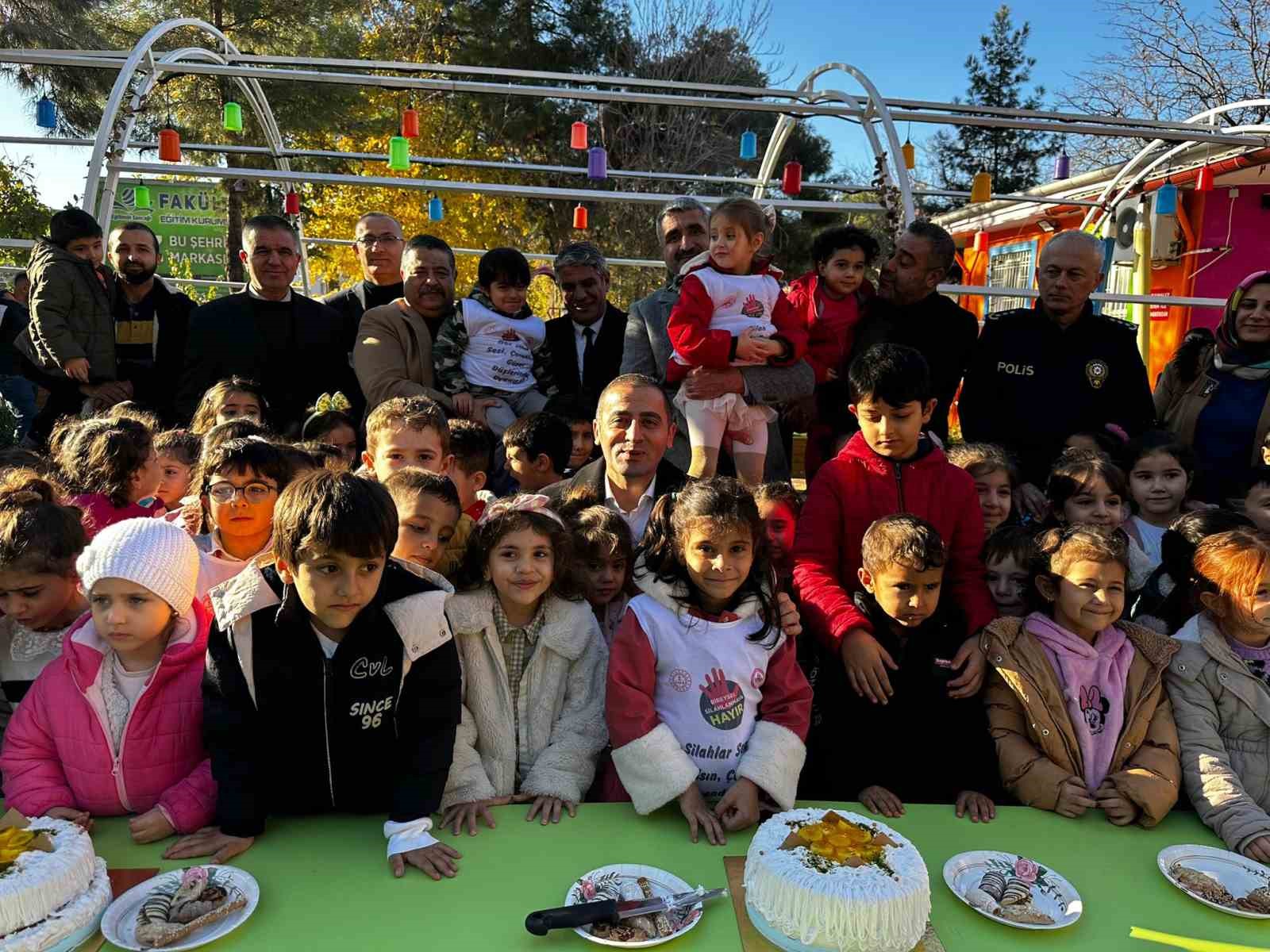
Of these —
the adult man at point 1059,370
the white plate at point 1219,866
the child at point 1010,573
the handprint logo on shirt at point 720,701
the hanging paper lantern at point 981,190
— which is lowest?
the white plate at point 1219,866

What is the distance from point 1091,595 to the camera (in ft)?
7.34

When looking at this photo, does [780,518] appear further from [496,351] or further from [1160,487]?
[496,351]

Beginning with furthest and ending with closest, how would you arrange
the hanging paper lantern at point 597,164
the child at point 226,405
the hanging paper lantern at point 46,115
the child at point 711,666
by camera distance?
the hanging paper lantern at point 46,115, the hanging paper lantern at point 597,164, the child at point 226,405, the child at point 711,666

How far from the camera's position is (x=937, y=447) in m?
2.75

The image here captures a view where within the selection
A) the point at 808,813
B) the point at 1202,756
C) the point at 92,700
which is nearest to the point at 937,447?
the point at 1202,756

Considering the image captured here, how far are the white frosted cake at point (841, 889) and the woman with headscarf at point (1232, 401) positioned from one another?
2.86 meters

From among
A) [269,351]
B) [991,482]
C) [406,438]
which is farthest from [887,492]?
[269,351]

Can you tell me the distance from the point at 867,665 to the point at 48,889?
1.82 metres

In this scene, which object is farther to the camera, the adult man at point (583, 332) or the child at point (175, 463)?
the adult man at point (583, 332)

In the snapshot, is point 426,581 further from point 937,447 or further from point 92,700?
point 937,447

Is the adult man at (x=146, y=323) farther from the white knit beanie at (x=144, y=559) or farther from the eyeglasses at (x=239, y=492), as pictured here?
the white knit beanie at (x=144, y=559)

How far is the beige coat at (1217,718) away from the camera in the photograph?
83.9 inches

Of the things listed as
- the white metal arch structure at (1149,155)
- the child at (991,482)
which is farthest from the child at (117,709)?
the white metal arch structure at (1149,155)

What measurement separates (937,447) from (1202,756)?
1.11 m
